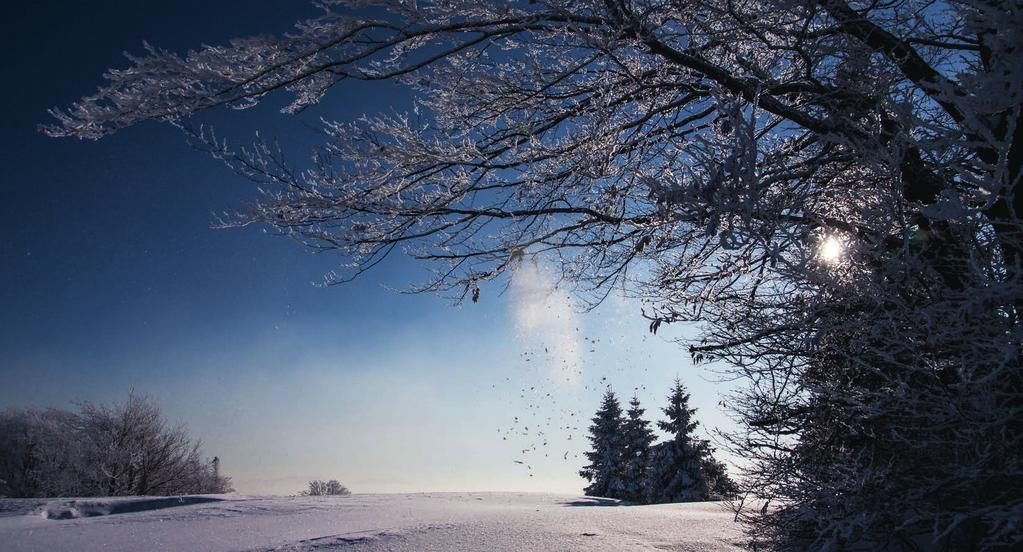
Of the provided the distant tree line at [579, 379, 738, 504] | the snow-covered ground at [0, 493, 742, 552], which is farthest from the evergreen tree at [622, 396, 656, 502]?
the snow-covered ground at [0, 493, 742, 552]

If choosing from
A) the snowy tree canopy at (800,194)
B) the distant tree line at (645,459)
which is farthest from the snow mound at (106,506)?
the distant tree line at (645,459)

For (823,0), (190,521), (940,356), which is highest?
(823,0)

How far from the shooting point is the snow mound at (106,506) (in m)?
4.97

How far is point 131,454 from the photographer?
778 inches

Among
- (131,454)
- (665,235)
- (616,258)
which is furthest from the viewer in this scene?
(131,454)

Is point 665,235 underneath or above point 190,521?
above

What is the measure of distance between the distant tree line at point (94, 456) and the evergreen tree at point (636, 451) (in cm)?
1811

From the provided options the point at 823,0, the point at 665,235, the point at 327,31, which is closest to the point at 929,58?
the point at 823,0

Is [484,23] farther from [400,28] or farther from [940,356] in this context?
[940,356]

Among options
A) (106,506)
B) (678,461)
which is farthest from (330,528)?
(678,461)

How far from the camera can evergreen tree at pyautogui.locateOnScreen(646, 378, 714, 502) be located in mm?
20125

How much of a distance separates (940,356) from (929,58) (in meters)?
3.11

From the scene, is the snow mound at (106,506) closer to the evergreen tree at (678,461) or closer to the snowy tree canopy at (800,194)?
the snowy tree canopy at (800,194)

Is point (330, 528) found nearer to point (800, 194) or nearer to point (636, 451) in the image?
point (800, 194)
